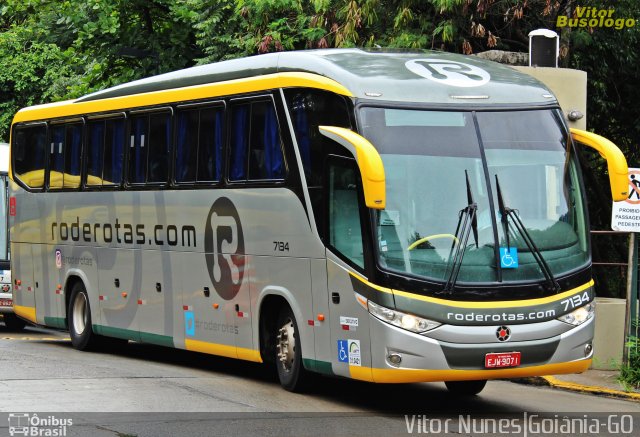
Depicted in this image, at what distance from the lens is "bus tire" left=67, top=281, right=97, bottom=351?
753 inches

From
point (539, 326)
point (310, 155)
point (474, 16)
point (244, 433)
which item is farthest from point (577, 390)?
point (474, 16)

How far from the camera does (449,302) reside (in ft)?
38.5

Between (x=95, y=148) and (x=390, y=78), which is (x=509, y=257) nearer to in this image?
(x=390, y=78)

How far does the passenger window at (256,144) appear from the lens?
13.9 meters

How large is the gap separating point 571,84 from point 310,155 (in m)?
5.91

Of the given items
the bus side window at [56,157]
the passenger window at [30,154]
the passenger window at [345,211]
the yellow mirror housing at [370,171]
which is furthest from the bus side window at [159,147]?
the yellow mirror housing at [370,171]

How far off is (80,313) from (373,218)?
8631 mm

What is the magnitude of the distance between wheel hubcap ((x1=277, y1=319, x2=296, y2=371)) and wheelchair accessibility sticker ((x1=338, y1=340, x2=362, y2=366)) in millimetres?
1185

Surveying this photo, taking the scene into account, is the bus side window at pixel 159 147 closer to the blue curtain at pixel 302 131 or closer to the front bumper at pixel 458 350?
the blue curtain at pixel 302 131

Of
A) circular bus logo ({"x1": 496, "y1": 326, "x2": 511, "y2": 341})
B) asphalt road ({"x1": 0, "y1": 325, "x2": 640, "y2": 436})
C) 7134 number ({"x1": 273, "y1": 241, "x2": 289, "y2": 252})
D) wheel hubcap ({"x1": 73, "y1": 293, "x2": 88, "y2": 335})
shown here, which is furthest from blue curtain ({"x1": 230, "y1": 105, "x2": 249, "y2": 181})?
wheel hubcap ({"x1": 73, "y1": 293, "x2": 88, "y2": 335})

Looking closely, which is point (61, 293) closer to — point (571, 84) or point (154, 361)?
point (154, 361)

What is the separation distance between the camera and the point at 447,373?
11.8 meters

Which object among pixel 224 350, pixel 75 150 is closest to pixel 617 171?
pixel 224 350

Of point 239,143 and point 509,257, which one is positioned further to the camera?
point 239,143
